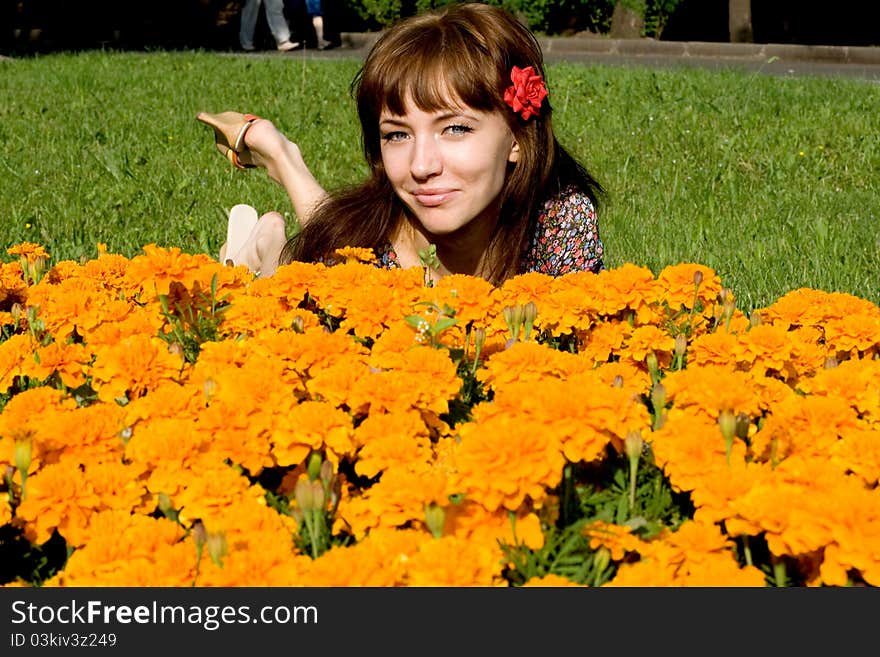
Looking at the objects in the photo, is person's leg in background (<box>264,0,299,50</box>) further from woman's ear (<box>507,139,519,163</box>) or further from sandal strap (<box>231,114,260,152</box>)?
woman's ear (<box>507,139,519,163</box>)

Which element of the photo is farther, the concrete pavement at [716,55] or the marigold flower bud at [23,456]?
the concrete pavement at [716,55]

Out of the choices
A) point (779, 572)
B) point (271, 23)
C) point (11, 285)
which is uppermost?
point (271, 23)

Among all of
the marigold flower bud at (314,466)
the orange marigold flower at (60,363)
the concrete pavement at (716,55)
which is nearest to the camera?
the marigold flower bud at (314,466)

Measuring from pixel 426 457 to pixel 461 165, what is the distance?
157 centimetres

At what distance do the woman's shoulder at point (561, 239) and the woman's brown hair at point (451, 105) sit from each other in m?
0.04

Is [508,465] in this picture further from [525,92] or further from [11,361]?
[525,92]

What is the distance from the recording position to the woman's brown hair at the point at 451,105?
3.03 m

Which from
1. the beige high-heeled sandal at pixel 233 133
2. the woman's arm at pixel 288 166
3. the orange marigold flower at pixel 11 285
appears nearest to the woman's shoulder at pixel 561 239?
the woman's arm at pixel 288 166

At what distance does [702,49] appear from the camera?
566 inches

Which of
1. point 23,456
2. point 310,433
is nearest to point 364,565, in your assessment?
point 310,433

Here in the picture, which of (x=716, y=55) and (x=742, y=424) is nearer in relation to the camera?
(x=742, y=424)

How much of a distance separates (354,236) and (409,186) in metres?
0.41

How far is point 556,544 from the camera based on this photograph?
1546mm

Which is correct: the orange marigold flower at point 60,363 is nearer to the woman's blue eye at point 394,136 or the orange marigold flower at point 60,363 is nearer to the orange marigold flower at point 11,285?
the orange marigold flower at point 11,285
